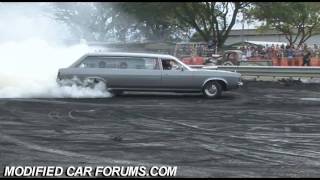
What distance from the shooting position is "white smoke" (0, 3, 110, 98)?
627 inches

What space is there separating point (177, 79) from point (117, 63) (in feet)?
6.13

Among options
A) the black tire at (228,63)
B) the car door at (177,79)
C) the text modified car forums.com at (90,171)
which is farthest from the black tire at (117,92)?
the black tire at (228,63)

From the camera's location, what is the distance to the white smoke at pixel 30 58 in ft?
52.2

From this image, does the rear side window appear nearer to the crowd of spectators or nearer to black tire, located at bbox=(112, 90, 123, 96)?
black tire, located at bbox=(112, 90, 123, 96)

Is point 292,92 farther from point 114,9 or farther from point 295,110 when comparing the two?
point 114,9

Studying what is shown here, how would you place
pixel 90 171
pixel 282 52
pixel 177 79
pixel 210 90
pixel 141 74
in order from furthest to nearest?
pixel 282 52
pixel 210 90
pixel 177 79
pixel 141 74
pixel 90 171

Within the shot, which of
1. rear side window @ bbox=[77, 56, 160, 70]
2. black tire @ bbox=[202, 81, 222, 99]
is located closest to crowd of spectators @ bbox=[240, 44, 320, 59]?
black tire @ bbox=[202, 81, 222, 99]

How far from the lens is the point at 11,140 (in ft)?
27.7

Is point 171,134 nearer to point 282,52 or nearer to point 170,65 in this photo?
point 170,65

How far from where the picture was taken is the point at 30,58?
719 inches

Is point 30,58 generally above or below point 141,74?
above

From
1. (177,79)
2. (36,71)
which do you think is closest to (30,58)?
(36,71)

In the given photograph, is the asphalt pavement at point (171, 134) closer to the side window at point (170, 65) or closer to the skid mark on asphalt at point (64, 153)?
the skid mark on asphalt at point (64, 153)

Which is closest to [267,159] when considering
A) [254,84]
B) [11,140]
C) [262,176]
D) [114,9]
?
[262,176]
